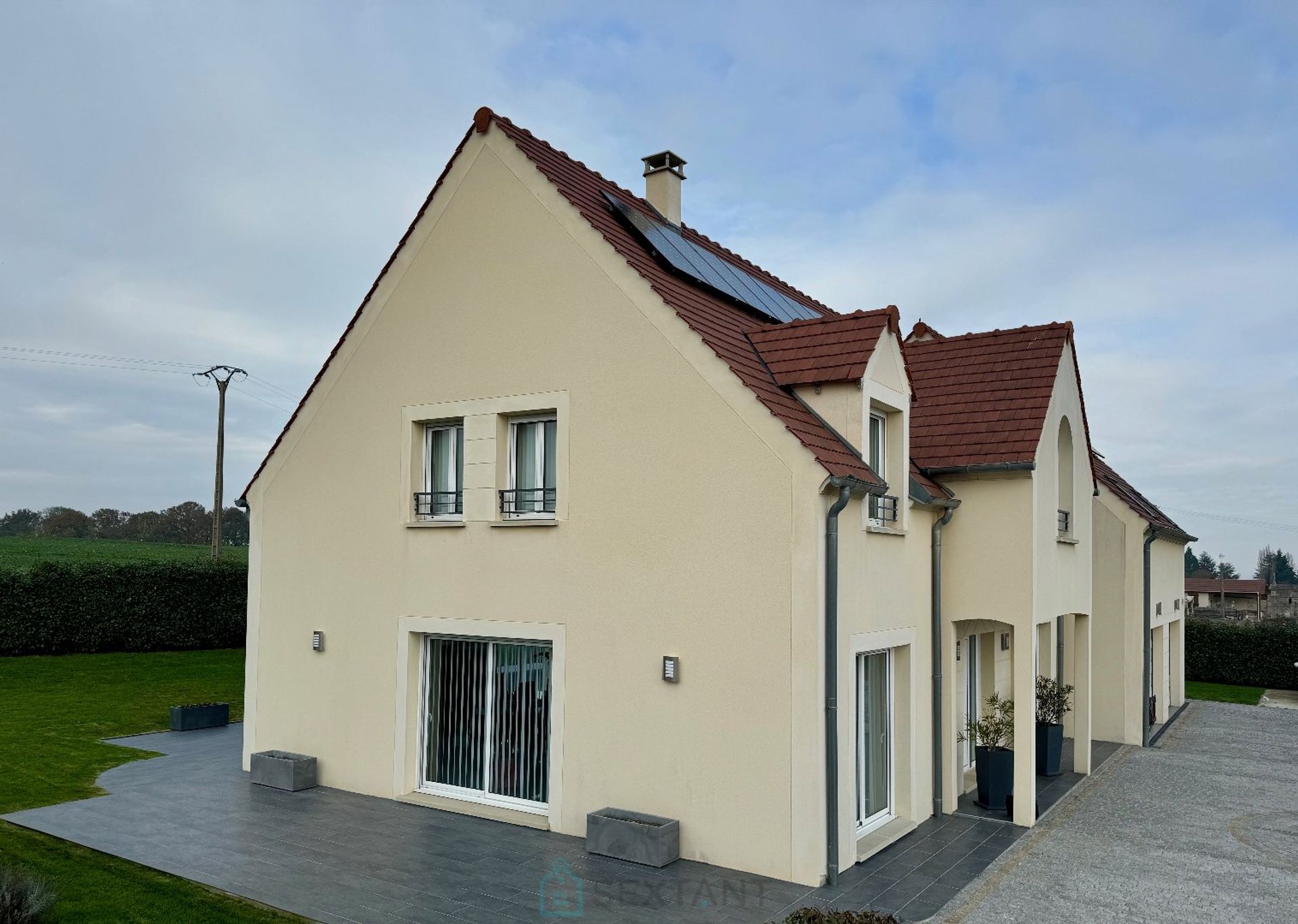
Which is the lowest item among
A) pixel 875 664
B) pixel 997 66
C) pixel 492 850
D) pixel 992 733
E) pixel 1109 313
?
pixel 492 850

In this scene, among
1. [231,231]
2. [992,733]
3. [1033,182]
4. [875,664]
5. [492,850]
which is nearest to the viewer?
→ [492,850]

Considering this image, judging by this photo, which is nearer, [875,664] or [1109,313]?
[875,664]

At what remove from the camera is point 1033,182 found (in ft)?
56.5

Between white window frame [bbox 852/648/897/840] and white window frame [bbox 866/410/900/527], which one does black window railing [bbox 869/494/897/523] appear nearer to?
white window frame [bbox 866/410/900/527]

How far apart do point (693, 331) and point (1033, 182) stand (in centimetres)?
983

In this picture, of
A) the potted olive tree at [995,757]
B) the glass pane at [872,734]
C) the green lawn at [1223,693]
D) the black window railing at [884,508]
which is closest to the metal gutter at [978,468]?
the black window railing at [884,508]

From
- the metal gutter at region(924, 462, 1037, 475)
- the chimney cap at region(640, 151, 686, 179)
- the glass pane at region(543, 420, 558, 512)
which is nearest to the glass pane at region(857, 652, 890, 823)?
the metal gutter at region(924, 462, 1037, 475)

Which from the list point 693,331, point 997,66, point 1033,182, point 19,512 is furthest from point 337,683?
point 19,512

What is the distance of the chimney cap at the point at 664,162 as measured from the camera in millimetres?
16750

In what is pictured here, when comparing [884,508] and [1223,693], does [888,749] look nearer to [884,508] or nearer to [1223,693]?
[884,508]

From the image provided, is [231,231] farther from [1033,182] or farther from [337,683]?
[1033,182]

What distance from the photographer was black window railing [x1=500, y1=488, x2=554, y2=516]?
12.4 meters

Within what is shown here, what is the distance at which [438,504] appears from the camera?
13.4 meters

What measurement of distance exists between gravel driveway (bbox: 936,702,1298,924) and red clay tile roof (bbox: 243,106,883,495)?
4621 mm
